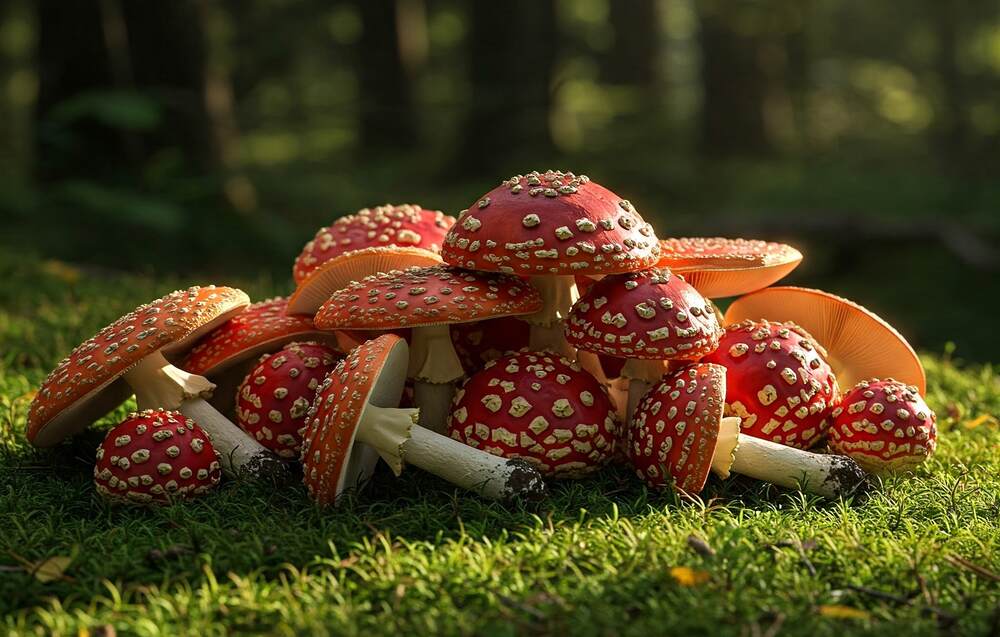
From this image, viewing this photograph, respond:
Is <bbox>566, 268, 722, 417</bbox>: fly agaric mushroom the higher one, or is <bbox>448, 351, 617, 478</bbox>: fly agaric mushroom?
<bbox>566, 268, 722, 417</bbox>: fly agaric mushroom

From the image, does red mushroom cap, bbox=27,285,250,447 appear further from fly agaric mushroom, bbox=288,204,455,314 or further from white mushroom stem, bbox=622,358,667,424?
white mushroom stem, bbox=622,358,667,424

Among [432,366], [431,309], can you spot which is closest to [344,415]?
[431,309]

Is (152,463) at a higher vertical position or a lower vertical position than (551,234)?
lower

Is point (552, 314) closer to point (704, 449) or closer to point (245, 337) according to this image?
point (704, 449)

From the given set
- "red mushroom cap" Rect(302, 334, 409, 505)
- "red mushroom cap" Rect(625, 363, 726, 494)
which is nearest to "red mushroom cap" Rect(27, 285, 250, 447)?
"red mushroom cap" Rect(302, 334, 409, 505)

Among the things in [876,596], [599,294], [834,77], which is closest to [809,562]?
[876,596]

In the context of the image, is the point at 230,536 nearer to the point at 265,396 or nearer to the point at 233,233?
the point at 265,396

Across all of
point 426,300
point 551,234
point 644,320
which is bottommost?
point 644,320
